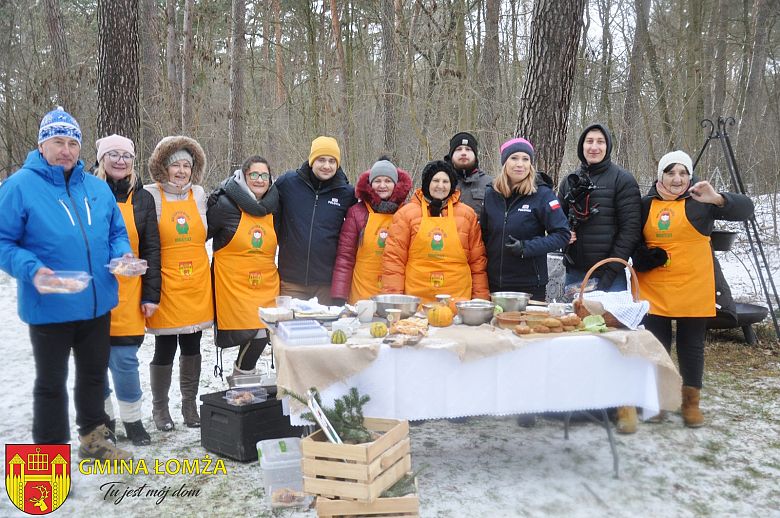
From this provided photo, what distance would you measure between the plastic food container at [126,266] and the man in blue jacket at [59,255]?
9cm

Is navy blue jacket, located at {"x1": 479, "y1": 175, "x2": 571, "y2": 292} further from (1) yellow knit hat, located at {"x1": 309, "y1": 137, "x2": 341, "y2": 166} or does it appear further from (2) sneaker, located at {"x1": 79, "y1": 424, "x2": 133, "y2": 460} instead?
(2) sneaker, located at {"x1": 79, "y1": 424, "x2": 133, "y2": 460}

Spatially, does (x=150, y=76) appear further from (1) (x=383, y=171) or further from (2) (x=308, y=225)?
(1) (x=383, y=171)

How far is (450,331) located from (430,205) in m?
1.11

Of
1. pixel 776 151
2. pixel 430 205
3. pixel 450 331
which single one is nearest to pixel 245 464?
pixel 450 331

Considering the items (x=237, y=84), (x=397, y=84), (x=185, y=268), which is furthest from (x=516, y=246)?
(x=237, y=84)

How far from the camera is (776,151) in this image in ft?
31.7

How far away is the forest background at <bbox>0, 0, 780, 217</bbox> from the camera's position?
659 centimetres

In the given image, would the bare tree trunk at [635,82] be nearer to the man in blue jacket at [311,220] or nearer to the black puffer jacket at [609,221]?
the black puffer jacket at [609,221]

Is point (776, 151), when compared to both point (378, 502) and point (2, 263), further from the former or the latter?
point (2, 263)

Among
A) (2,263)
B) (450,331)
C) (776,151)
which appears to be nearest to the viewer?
(2,263)

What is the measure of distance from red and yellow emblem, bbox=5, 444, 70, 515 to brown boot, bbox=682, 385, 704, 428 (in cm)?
409

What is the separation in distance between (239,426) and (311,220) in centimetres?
152

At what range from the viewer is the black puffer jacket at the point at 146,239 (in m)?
3.83

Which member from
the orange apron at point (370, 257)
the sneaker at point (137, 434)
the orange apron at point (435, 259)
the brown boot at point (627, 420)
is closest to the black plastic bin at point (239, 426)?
the sneaker at point (137, 434)
